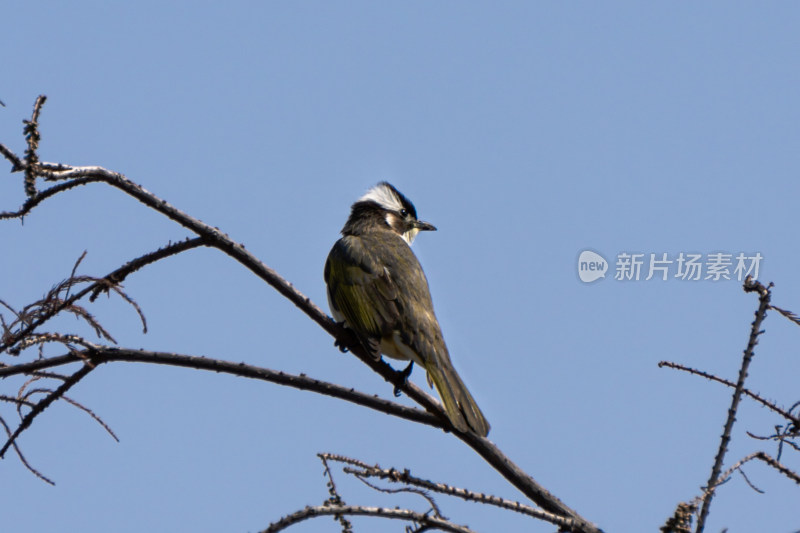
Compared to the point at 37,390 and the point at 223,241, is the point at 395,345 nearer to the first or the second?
the point at 223,241

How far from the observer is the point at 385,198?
29.6 feet

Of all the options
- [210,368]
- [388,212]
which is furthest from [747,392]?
[388,212]

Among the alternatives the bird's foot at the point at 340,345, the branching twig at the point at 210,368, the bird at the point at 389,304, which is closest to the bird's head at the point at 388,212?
the bird at the point at 389,304

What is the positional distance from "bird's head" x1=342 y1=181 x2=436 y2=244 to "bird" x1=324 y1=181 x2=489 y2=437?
0.43 metres

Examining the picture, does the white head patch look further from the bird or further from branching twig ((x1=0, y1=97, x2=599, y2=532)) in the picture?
branching twig ((x1=0, y1=97, x2=599, y2=532))

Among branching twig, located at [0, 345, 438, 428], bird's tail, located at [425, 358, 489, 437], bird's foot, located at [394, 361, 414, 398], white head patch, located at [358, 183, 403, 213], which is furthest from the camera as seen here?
white head patch, located at [358, 183, 403, 213]

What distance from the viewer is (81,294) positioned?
136 inches

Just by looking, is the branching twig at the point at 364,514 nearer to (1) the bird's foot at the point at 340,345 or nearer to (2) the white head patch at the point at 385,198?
(1) the bird's foot at the point at 340,345

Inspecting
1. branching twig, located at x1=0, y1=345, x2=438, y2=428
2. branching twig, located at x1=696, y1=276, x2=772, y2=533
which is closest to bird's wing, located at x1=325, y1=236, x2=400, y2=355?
branching twig, located at x1=0, y1=345, x2=438, y2=428

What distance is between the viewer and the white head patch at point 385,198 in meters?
8.95

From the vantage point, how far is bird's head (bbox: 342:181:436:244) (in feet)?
28.7

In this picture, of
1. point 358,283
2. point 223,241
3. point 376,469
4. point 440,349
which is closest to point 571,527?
point 376,469

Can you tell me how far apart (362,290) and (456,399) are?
5.76 feet

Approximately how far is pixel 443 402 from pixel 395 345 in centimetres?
133
